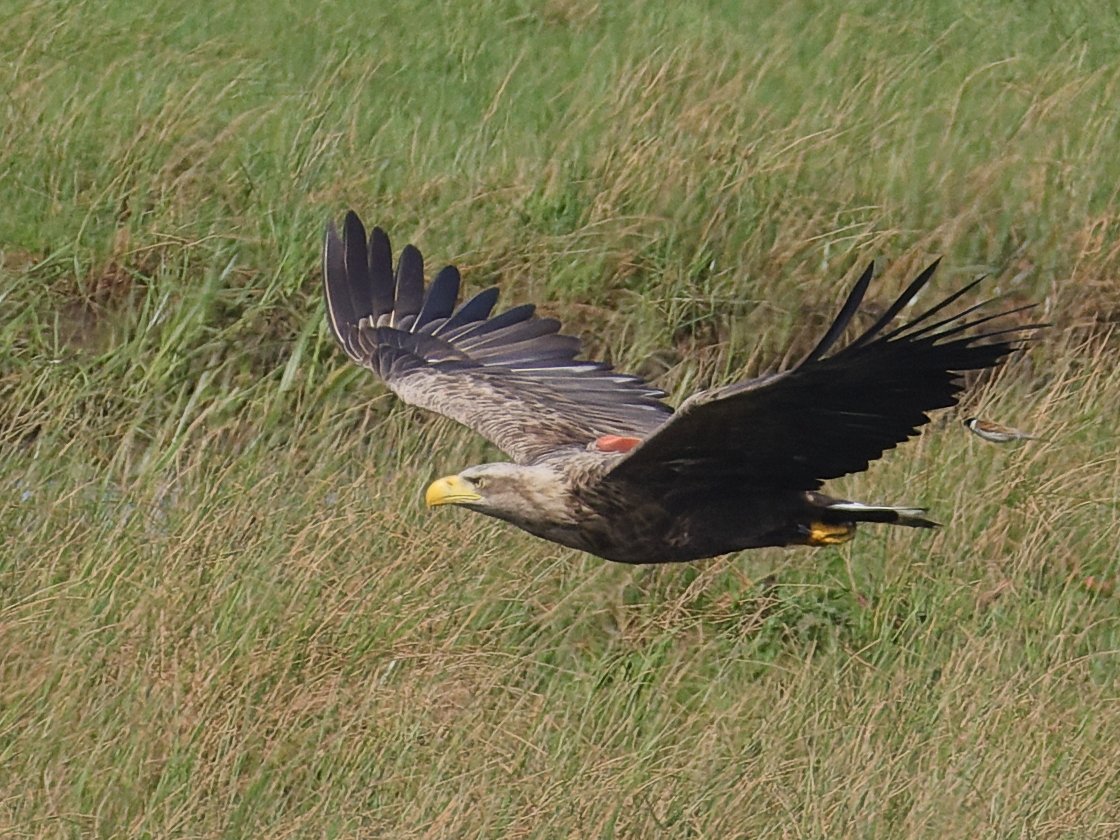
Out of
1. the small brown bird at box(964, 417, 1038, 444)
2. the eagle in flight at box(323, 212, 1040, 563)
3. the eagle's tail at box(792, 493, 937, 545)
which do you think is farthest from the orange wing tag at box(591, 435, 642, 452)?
the small brown bird at box(964, 417, 1038, 444)

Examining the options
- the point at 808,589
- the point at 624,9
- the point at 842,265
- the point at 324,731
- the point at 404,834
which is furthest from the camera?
the point at 624,9

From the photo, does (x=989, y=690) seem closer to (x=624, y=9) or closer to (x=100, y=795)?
(x=100, y=795)

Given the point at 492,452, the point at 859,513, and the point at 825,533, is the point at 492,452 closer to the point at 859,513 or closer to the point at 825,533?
the point at 825,533

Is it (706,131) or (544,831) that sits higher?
(706,131)

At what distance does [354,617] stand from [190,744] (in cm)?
65

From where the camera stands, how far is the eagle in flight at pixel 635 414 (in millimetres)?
4891

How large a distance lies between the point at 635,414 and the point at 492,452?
0.56m

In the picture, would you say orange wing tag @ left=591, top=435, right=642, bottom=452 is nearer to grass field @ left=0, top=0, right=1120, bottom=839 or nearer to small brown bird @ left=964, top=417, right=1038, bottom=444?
grass field @ left=0, top=0, right=1120, bottom=839

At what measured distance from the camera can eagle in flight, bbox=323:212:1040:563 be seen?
4891mm

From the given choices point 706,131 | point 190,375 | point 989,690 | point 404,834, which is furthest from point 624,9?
point 404,834

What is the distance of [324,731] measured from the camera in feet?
19.3

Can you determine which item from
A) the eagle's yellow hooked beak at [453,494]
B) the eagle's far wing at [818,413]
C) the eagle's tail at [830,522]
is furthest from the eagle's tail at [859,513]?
the eagle's yellow hooked beak at [453,494]

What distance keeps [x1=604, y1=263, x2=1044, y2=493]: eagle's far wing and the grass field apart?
0.71 meters

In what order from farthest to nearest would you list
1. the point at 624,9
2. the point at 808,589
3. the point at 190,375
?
the point at 624,9, the point at 190,375, the point at 808,589
